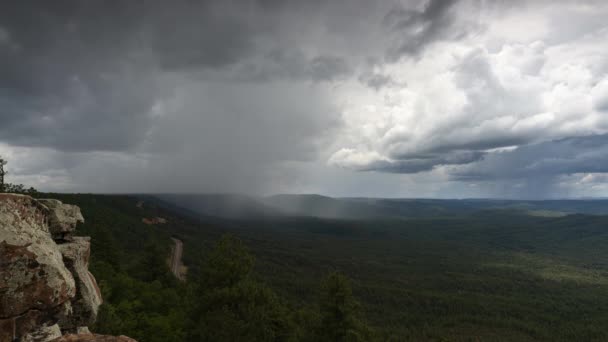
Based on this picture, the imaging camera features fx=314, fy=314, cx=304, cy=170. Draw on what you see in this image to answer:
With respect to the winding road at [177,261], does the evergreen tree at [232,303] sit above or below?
above

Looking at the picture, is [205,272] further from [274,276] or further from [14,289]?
[274,276]

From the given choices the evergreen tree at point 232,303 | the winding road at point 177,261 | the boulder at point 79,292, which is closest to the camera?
the boulder at point 79,292

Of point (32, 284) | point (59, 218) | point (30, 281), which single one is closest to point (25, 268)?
point (30, 281)

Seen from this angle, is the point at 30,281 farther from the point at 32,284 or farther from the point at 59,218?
the point at 59,218

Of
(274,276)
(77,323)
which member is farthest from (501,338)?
(77,323)

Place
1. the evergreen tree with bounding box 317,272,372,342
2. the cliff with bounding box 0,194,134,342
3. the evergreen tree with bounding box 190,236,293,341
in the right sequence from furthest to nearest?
the evergreen tree with bounding box 317,272,372,342
the evergreen tree with bounding box 190,236,293,341
the cliff with bounding box 0,194,134,342

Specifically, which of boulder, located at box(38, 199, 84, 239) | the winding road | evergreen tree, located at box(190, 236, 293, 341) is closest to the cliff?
boulder, located at box(38, 199, 84, 239)

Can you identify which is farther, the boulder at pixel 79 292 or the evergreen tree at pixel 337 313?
the evergreen tree at pixel 337 313

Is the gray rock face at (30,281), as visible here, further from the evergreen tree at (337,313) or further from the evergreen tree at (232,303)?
the evergreen tree at (337,313)

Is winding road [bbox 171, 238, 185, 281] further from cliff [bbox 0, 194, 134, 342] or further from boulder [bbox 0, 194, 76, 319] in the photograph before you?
boulder [bbox 0, 194, 76, 319]

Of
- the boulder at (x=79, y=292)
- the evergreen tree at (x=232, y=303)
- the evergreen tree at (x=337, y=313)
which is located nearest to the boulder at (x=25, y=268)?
the boulder at (x=79, y=292)

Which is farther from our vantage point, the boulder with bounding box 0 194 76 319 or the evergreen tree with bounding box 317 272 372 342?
the evergreen tree with bounding box 317 272 372 342

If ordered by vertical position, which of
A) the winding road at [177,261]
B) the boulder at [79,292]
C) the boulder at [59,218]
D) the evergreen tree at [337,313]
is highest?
the boulder at [59,218]
